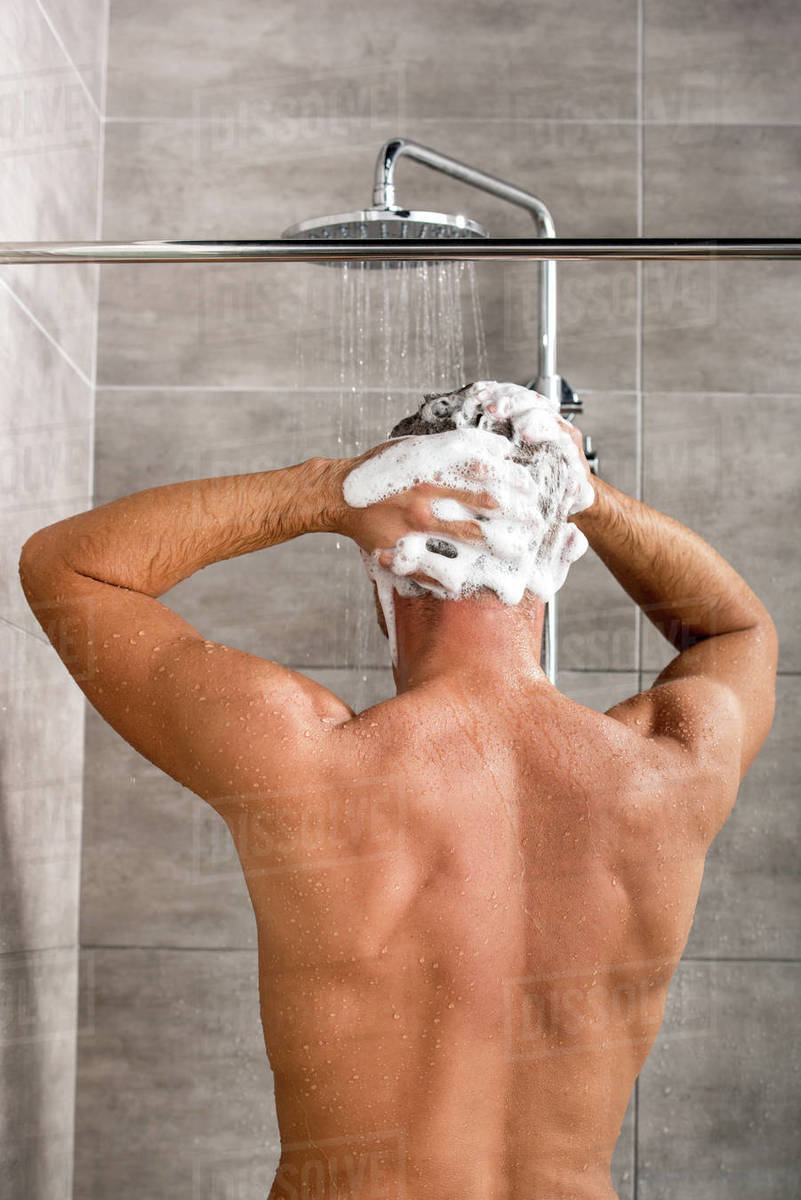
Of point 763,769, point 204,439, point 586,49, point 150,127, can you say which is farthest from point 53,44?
point 763,769

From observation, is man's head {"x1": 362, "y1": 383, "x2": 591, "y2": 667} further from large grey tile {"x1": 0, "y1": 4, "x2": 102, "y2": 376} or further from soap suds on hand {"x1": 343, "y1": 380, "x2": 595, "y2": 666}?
large grey tile {"x1": 0, "y1": 4, "x2": 102, "y2": 376}

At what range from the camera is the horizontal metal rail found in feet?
3.41

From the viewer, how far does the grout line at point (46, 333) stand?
4.40ft

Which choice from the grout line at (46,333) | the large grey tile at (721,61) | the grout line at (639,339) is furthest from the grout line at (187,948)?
the large grey tile at (721,61)

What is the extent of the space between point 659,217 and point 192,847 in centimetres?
116

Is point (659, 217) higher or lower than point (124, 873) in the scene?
higher

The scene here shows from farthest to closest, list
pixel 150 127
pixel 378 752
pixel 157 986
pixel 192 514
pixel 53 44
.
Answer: pixel 150 127 → pixel 157 986 → pixel 53 44 → pixel 192 514 → pixel 378 752

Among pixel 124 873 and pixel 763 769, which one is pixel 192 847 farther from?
pixel 763 769

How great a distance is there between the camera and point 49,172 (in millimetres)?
1497

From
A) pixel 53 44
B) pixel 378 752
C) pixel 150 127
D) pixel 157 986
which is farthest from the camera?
pixel 150 127

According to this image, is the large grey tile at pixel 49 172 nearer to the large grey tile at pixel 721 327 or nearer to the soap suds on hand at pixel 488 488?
the soap suds on hand at pixel 488 488

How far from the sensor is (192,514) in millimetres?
1040

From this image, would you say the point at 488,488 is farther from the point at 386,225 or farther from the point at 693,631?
the point at 386,225

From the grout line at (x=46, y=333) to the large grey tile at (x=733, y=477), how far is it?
818mm
